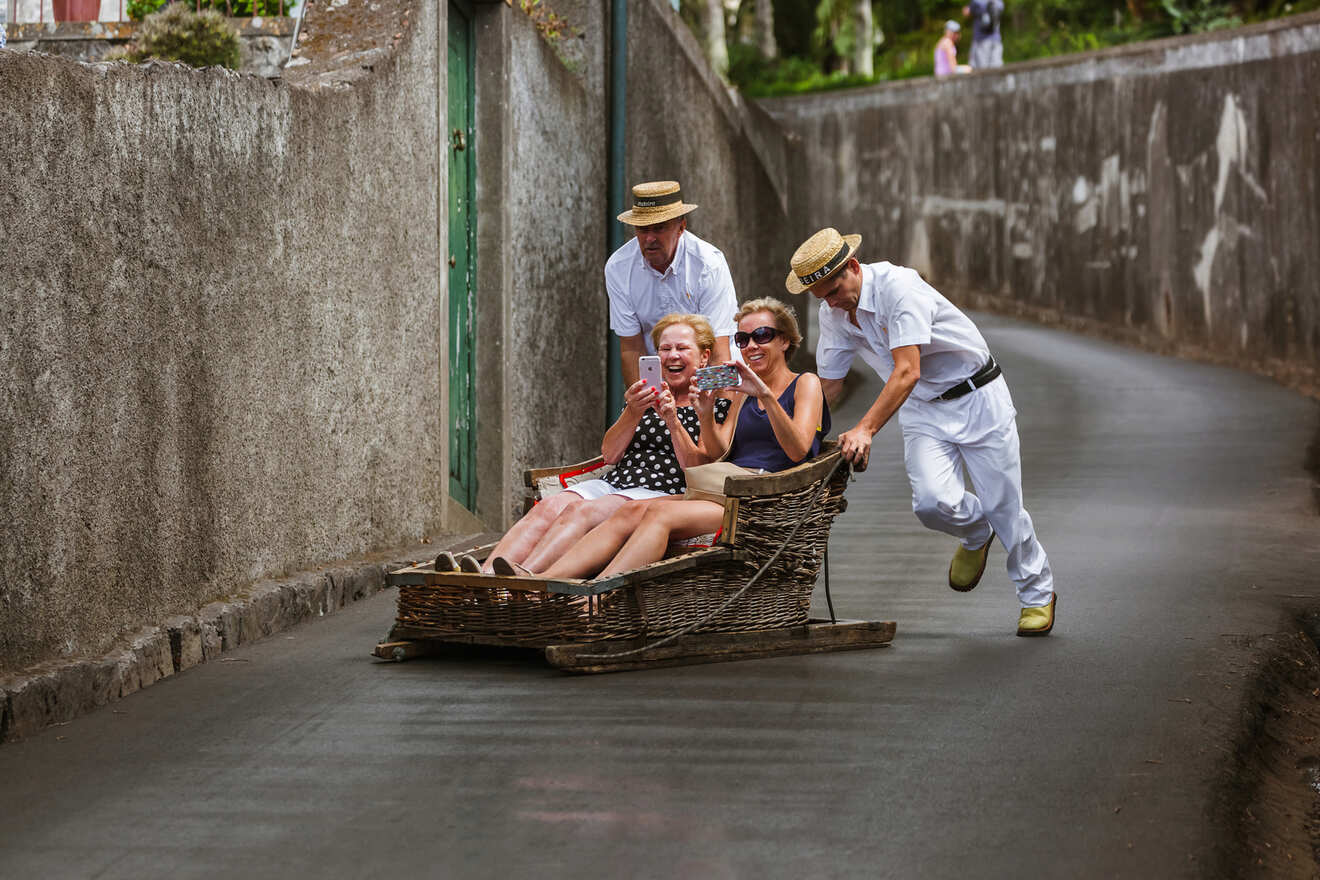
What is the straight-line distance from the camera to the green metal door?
10.3 metres

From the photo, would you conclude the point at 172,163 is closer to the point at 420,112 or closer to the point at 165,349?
the point at 165,349

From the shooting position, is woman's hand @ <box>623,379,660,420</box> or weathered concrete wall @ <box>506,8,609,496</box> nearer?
woman's hand @ <box>623,379,660,420</box>

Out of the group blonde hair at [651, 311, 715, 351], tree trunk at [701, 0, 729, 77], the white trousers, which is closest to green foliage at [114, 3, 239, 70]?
blonde hair at [651, 311, 715, 351]

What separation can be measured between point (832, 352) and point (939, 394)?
1.58 feet

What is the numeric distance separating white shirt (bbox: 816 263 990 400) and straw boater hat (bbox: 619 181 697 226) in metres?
0.97

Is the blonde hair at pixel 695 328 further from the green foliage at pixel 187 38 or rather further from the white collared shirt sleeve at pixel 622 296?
the green foliage at pixel 187 38

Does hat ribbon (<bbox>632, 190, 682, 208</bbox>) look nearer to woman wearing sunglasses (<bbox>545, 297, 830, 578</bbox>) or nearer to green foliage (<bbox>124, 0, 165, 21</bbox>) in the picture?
woman wearing sunglasses (<bbox>545, 297, 830, 578</bbox>)

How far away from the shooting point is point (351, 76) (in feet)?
28.4

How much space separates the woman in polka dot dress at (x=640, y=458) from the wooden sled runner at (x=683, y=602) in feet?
0.60

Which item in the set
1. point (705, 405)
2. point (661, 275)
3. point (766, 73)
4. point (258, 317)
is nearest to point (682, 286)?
point (661, 275)

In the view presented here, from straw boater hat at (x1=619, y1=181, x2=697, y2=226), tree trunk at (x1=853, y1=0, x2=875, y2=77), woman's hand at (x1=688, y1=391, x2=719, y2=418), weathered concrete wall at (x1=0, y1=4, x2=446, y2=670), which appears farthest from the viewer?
tree trunk at (x1=853, y1=0, x2=875, y2=77)

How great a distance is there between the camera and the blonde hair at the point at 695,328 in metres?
6.94

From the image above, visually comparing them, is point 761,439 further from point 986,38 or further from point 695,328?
point 986,38

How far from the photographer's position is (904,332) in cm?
686
